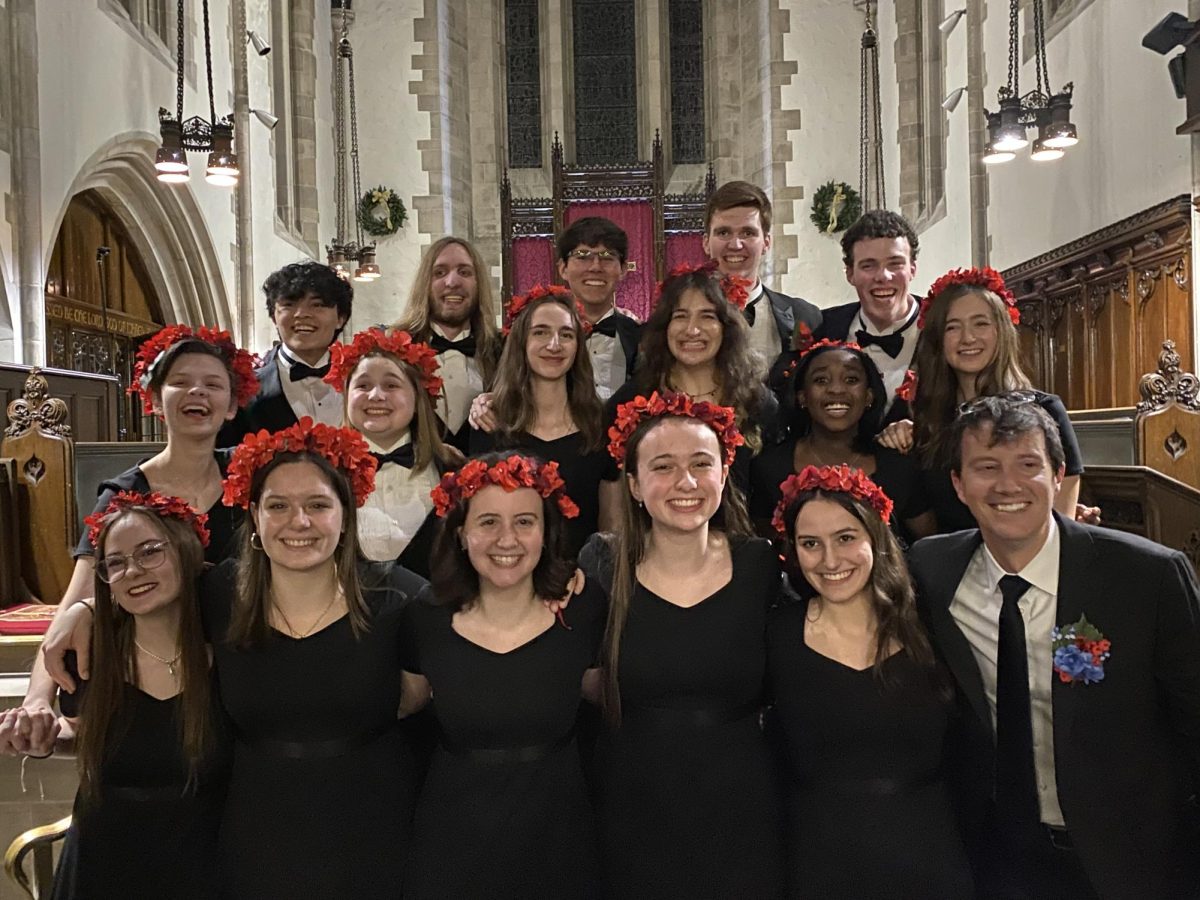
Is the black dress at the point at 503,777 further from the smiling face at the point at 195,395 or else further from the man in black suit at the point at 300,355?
the man in black suit at the point at 300,355

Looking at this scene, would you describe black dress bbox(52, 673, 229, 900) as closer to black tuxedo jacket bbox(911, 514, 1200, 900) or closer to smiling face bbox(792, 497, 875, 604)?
smiling face bbox(792, 497, 875, 604)

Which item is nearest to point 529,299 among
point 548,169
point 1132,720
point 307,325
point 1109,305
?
point 307,325

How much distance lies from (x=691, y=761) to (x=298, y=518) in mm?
880

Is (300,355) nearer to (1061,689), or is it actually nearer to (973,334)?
(973,334)

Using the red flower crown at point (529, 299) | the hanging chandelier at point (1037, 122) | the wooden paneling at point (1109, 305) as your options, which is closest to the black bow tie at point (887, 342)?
the red flower crown at point (529, 299)

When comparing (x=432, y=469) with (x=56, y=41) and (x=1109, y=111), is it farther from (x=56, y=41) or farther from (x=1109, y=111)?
(x=1109, y=111)

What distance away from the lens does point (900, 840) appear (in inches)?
74.1

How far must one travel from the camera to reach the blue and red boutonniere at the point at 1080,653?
1.86 metres

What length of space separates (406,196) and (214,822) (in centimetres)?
964

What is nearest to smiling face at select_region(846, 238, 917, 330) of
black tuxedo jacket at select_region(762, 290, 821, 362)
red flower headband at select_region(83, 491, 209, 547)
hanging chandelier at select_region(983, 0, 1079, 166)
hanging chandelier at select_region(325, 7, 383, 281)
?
black tuxedo jacket at select_region(762, 290, 821, 362)

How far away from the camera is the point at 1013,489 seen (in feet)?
6.31

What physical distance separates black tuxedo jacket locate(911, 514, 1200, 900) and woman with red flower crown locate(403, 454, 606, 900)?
2.51 ft

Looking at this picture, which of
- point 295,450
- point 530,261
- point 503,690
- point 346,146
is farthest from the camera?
point 346,146

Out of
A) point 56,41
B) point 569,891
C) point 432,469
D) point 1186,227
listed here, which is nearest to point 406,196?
point 56,41
